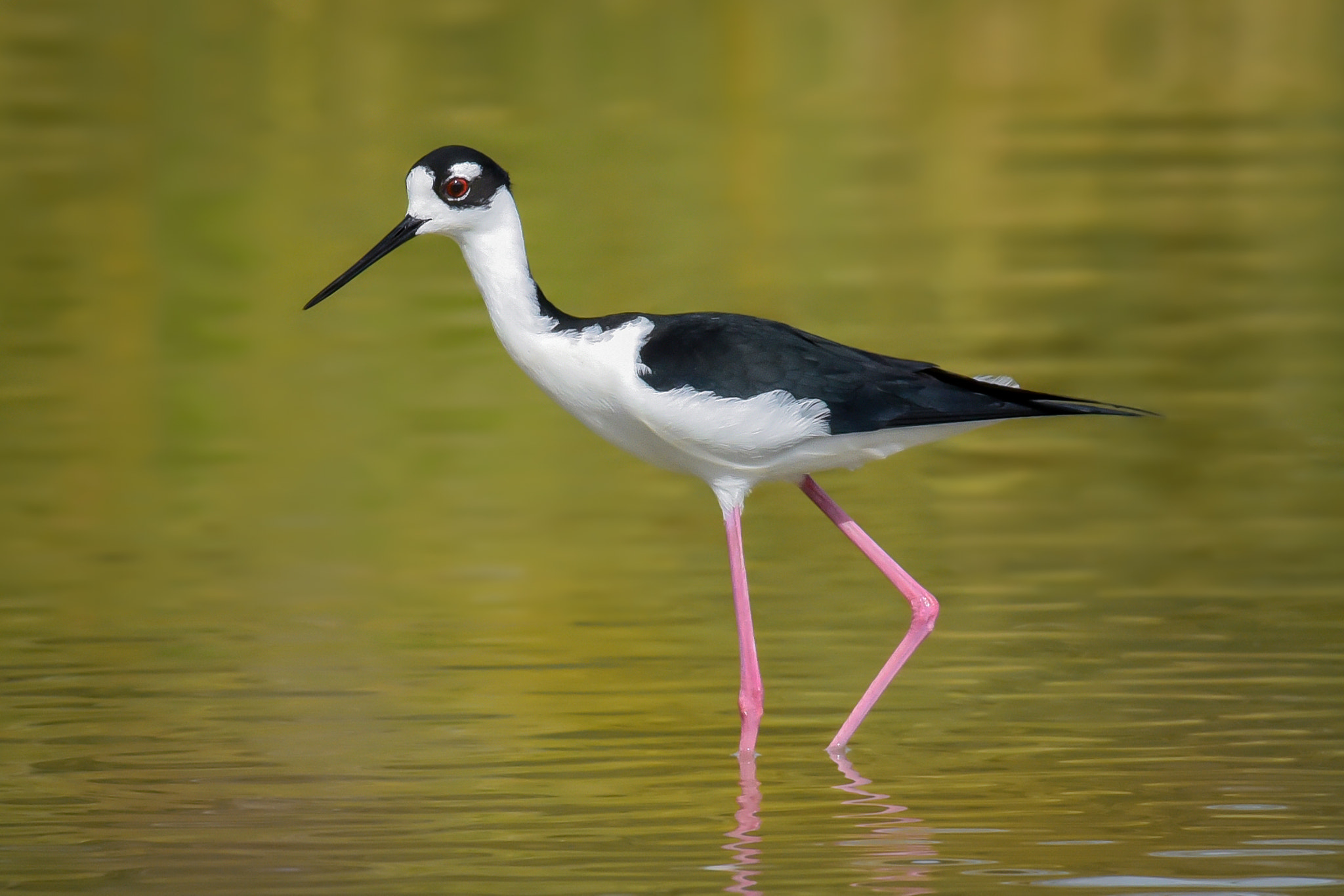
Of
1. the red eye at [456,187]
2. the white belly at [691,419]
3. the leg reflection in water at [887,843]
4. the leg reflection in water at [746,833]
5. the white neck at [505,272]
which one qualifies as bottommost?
the leg reflection in water at [887,843]

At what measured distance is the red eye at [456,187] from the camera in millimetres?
7574

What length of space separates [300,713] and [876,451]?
6.72ft

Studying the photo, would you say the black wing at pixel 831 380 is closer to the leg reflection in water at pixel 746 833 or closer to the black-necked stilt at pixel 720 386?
the black-necked stilt at pixel 720 386

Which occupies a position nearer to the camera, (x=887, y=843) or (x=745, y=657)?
(x=887, y=843)

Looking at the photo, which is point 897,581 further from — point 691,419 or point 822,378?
point 691,419

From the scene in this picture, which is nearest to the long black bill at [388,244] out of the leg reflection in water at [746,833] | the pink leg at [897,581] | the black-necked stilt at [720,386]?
the black-necked stilt at [720,386]

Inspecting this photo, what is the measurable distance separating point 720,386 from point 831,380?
0.37 m

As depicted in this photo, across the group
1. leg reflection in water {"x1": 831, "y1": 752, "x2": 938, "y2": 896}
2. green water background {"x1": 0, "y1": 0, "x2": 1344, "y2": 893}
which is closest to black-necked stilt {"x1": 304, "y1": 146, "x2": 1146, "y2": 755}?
leg reflection in water {"x1": 831, "y1": 752, "x2": 938, "y2": 896}

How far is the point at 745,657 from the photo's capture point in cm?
750

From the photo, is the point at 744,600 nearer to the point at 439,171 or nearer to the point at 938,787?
the point at 938,787

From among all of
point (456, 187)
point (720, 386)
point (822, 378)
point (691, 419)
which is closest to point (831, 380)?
point (822, 378)

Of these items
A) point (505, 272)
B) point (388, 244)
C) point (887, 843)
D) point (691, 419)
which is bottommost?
point (887, 843)

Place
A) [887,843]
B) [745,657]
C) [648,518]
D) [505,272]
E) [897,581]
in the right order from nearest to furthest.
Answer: [887,843] → [745,657] → [505,272] → [897,581] → [648,518]

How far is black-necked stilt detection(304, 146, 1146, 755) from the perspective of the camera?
24.3 ft
